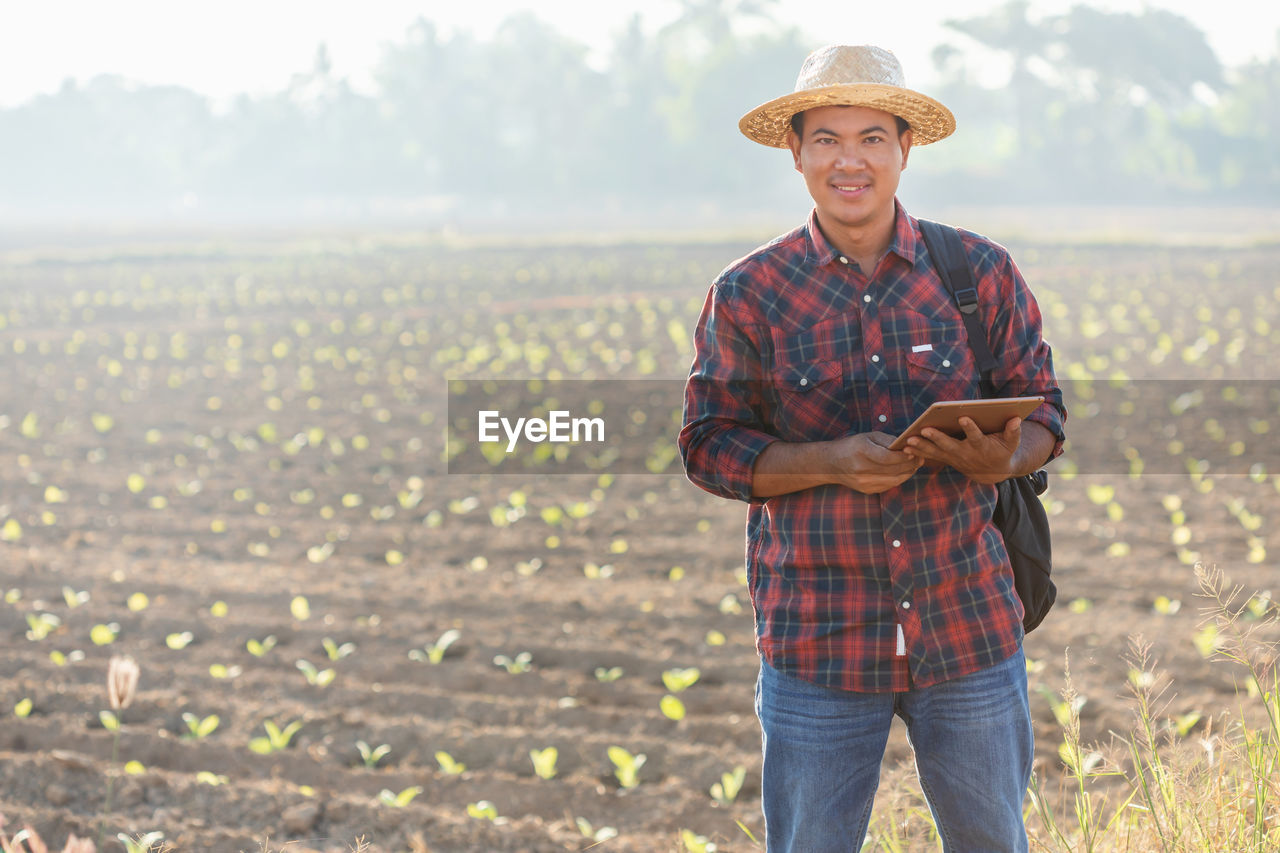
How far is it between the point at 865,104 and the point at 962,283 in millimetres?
Result: 390

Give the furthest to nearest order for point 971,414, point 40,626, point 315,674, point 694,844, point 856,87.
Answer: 1. point 40,626
2. point 315,674
3. point 694,844
4. point 856,87
5. point 971,414

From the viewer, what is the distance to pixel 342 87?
9612 centimetres

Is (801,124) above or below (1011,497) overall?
above

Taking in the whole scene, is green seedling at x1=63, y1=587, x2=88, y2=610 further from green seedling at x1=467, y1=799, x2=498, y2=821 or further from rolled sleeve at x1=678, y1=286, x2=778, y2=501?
rolled sleeve at x1=678, y1=286, x2=778, y2=501

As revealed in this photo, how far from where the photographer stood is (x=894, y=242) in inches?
89.0

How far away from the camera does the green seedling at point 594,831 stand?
3.82 metres

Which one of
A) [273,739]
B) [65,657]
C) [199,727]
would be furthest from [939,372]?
[65,657]

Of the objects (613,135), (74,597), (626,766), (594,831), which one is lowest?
(594,831)

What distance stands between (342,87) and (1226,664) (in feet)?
325

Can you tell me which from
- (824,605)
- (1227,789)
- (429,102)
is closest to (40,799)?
(824,605)

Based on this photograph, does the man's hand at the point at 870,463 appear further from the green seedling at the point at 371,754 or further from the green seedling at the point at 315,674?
the green seedling at the point at 315,674

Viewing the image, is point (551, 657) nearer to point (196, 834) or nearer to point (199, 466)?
point (196, 834)

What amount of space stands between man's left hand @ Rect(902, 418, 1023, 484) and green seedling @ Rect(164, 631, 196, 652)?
4.53 m

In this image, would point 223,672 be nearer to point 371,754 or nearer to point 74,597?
point 371,754
